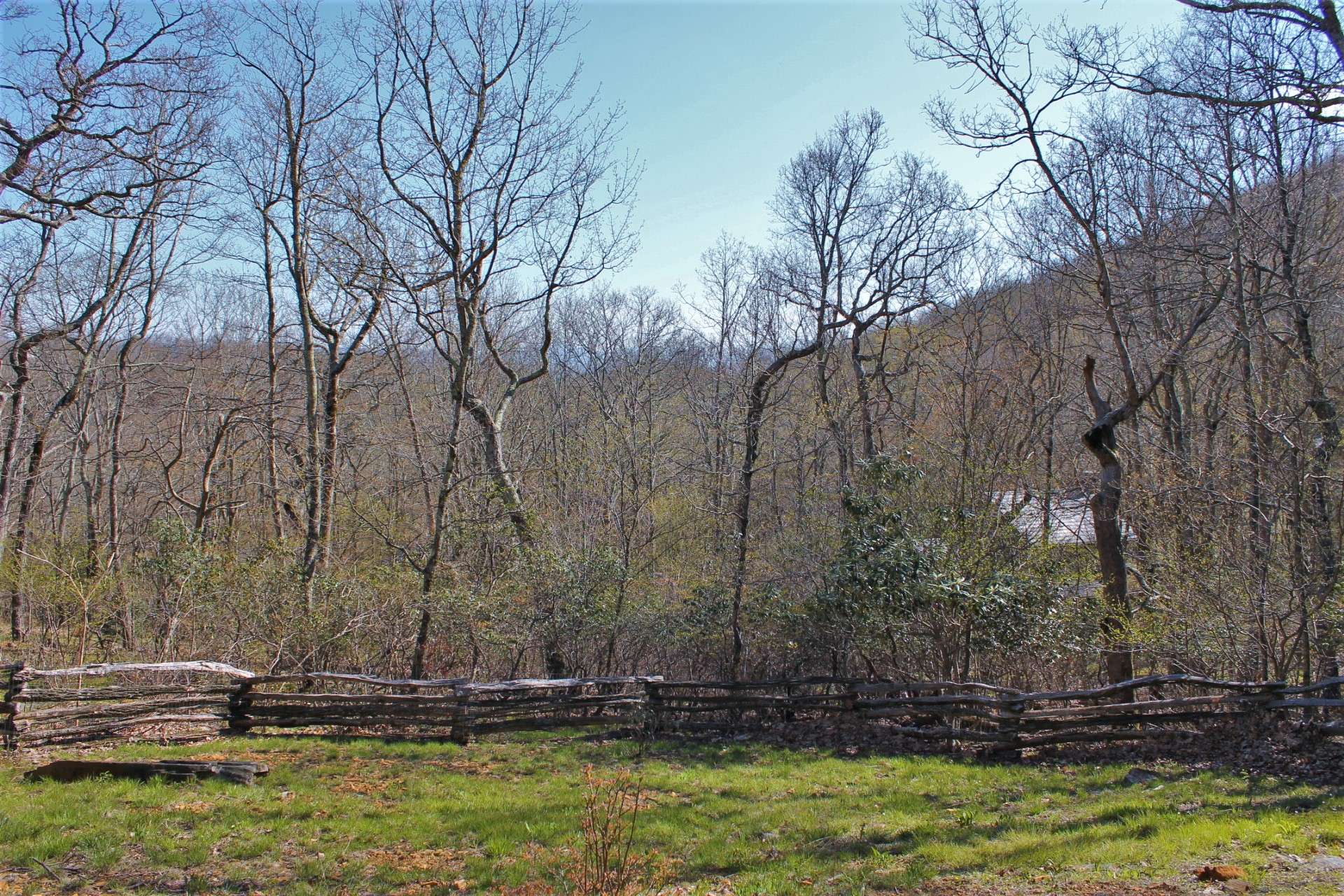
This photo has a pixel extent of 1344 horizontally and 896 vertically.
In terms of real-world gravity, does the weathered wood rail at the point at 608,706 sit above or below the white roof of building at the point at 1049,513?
below

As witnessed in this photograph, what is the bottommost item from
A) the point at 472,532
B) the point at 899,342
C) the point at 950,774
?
the point at 950,774

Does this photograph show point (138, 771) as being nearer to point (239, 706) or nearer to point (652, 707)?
point (239, 706)

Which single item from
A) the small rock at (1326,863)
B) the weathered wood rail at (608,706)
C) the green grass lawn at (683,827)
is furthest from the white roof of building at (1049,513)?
the small rock at (1326,863)

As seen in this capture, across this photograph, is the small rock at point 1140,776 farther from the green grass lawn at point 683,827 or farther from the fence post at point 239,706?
the fence post at point 239,706

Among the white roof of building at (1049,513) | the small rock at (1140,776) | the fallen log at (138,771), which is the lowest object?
the small rock at (1140,776)

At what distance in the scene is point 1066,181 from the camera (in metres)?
12.3

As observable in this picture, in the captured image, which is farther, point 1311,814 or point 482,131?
point 482,131

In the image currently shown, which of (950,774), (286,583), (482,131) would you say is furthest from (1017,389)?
(286,583)

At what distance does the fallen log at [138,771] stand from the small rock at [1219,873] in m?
6.93

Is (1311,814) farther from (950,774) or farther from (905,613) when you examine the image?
(905,613)

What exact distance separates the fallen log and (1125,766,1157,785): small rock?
25.2ft

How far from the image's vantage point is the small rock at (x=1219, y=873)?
14.7ft

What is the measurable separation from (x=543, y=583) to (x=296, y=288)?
6.84 meters

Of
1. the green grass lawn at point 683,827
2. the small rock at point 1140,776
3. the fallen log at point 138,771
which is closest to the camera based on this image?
the green grass lawn at point 683,827
